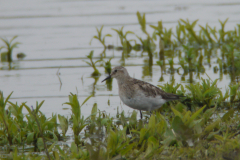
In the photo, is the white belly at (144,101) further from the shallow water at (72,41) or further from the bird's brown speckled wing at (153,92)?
the shallow water at (72,41)

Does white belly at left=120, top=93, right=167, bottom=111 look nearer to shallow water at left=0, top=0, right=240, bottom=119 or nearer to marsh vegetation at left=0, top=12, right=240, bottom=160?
marsh vegetation at left=0, top=12, right=240, bottom=160

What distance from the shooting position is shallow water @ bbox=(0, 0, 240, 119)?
27.0 feet

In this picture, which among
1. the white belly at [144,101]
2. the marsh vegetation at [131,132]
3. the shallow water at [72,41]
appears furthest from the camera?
the shallow water at [72,41]

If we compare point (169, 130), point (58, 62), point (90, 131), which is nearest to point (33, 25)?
point (58, 62)

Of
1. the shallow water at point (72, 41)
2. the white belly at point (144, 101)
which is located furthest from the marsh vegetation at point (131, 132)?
the shallow water at point (72, 41)

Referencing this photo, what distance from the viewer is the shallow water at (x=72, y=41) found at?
8.22 m

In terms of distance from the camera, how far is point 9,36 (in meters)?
13.2

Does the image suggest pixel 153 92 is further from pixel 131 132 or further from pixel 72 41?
pixel 72 41

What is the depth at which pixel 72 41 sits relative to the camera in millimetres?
13281

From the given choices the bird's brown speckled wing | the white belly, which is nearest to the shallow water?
the white belly

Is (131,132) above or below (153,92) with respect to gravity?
below

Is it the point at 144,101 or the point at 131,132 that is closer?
the point at 131,132

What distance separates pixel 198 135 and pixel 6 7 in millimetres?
15374

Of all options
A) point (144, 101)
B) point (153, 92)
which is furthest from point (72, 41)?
point (144, 101)
